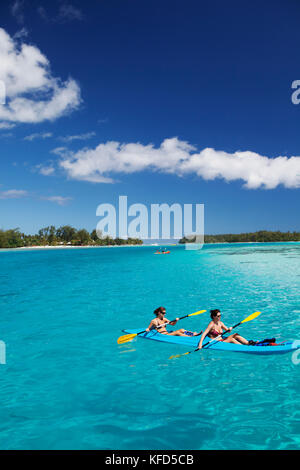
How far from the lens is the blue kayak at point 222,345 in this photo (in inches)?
389

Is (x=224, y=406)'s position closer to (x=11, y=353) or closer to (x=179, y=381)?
(x=179, y=381)

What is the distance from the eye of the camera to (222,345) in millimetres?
10859

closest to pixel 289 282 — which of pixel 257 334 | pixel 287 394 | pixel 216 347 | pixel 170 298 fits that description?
pixel 170 298

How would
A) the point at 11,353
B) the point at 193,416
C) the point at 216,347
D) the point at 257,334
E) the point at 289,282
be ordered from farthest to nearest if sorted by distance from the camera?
the point at 289,282
the point at 257,334
the point at 11,353
the point at 216,347
the point at 193,416

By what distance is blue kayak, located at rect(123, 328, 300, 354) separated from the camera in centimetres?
988

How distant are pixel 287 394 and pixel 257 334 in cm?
549

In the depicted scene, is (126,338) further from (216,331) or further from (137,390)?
(137,390)

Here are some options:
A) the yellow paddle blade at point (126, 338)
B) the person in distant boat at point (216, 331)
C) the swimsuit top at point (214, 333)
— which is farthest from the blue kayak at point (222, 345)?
the swimsuit top at point (214, 333)
